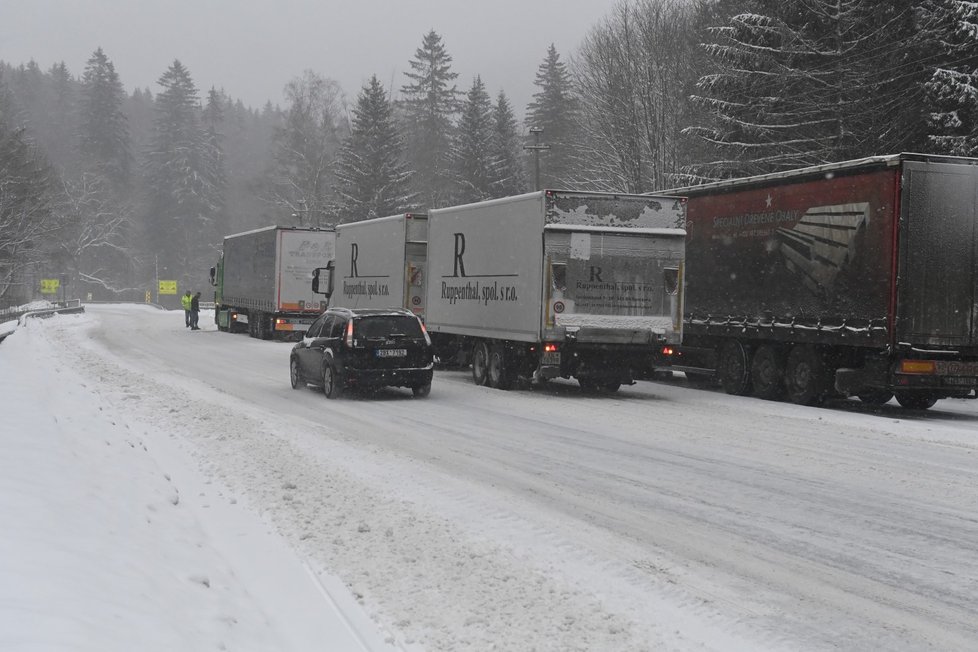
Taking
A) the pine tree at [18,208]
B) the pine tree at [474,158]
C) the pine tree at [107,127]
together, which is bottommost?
the pine tree at [18,208]

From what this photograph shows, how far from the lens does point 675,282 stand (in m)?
18.0

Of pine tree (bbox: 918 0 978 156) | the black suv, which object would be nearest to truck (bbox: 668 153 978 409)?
the black suv

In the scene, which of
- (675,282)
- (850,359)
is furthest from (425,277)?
(850,359)

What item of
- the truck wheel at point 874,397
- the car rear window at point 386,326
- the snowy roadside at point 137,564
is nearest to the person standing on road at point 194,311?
the car rear window at point 386,326

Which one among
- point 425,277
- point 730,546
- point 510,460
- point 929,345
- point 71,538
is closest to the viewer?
point 71,538

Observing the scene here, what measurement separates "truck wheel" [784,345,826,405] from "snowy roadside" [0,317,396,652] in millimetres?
11294

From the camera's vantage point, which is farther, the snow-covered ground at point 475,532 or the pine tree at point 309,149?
the pine tree at point 309,149

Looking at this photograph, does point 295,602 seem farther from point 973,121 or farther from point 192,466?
point 973,121

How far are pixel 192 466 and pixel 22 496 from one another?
4.25 metres

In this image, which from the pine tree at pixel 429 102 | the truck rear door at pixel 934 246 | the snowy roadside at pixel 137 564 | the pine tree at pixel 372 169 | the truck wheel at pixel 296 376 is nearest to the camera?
the snowy roadside at pixel 137 564

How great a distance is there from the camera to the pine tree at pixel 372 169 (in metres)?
67.6

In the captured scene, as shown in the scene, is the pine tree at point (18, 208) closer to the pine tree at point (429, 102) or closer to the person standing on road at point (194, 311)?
the person standing on road at point (194, 311)

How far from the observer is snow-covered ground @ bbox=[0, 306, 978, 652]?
5.02m

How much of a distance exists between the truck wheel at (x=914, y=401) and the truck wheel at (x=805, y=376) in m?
1.45
